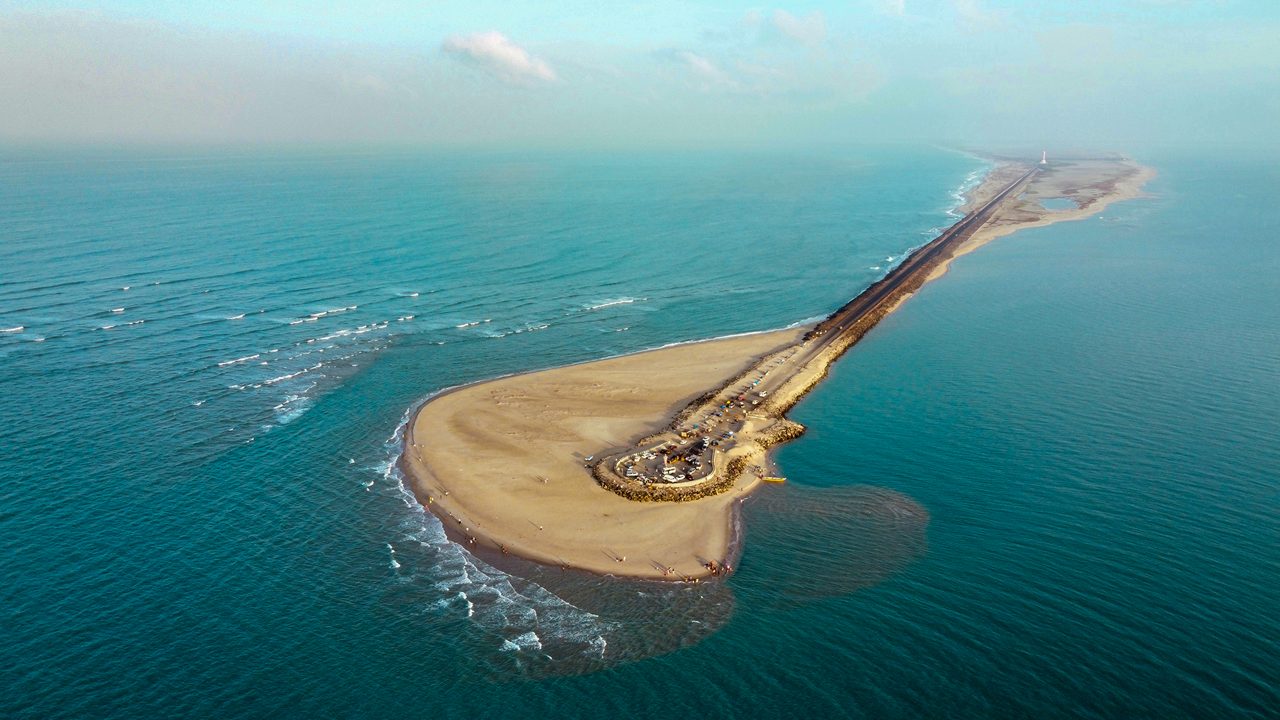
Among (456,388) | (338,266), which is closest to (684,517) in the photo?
(456,388)

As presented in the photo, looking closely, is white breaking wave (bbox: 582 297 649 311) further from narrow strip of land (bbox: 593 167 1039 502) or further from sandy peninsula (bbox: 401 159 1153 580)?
narrow strip of land (bbox: 593 167 1039 502)

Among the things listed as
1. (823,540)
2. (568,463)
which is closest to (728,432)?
(568,463)

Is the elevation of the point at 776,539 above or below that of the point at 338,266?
below

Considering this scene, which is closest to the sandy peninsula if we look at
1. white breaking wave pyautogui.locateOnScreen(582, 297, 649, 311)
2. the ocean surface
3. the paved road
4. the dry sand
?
the dry sand

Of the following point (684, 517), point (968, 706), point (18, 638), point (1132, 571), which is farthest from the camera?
point (684, 517)

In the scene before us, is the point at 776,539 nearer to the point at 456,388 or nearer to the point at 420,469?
the point at 420,469

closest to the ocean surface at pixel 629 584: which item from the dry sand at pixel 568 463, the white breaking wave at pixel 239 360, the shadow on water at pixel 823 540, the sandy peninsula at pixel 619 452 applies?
the shadow on water at pixel 823 540

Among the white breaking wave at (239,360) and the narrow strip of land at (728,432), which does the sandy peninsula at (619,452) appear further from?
the white breaking wave at (239,360)
